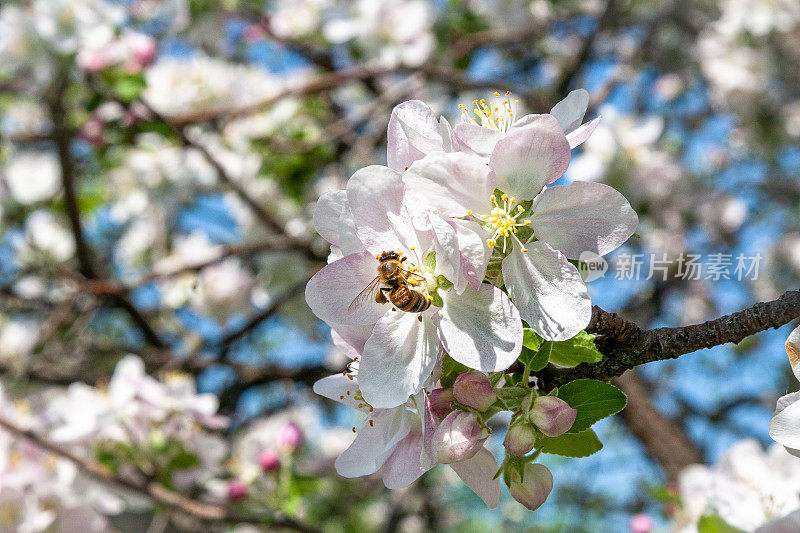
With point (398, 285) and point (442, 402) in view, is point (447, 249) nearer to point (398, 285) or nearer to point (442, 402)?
point (398, 285)

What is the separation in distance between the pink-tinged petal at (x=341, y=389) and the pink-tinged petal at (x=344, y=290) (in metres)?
0.12

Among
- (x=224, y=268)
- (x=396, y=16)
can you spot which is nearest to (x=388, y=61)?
(x=396, y=16)

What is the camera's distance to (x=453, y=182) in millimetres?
805

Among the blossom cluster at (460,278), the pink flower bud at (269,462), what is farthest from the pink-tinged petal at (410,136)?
the pink flower bud at (269,462)

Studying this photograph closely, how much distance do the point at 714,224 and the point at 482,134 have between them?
3524mm

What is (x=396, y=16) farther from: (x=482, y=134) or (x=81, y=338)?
(x=482, y=134)

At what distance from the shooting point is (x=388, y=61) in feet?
10.8

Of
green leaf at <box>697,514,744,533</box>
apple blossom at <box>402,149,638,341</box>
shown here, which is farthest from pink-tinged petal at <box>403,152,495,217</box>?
green leaf at <box>697,514,744,533</box>

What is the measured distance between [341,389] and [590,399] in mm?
331

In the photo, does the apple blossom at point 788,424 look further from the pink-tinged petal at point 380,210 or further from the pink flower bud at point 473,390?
the pink-tinged petal at point 380,210

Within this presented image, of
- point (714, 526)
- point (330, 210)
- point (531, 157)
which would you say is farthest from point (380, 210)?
point (714, 526)

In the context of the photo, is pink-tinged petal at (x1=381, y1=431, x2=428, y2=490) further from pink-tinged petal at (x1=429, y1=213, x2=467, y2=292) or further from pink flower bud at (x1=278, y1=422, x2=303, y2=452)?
pink flower bud at (x1=278, y1=422, x2=303, y2=452)

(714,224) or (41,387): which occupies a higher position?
(714,224)

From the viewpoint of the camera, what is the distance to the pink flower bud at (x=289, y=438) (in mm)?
2297
